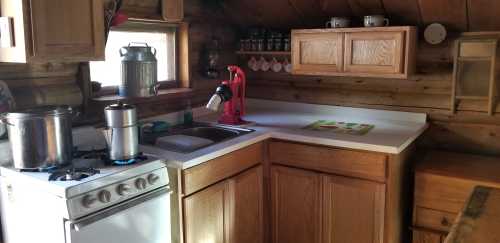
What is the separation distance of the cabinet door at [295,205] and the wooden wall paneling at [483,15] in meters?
1.28

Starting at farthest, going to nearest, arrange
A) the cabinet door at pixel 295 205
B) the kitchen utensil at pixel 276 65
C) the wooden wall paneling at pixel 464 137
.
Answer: the kitchen utensil at pixel 276 65, the wooden wall paneling at pixel 464 137, the cabinet door at pixel 295 205

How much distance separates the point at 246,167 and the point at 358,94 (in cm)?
106

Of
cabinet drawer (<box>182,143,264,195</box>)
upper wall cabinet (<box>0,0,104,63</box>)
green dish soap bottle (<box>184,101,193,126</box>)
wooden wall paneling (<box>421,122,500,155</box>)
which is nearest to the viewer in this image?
upper wall cabinet (<box>0,0,104,63</box>)

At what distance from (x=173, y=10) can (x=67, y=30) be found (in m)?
0.94

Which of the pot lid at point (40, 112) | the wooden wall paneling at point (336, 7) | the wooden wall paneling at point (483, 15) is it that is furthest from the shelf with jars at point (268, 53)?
the pot lid at point (40, 112)

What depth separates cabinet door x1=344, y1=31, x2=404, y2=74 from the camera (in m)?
2.61

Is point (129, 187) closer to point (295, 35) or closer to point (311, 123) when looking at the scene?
point (311, 123)

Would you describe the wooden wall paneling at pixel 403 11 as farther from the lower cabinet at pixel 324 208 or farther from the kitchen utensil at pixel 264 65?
the lower cabinet at pixel 324 208

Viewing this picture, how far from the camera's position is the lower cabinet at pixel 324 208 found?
2.42m

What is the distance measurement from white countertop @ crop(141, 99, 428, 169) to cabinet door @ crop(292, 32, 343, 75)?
35 centimetres

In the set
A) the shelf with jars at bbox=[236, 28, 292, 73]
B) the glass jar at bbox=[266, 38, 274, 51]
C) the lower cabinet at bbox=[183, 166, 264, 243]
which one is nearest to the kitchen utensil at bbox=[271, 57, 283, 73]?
the shelf with jars at bbox=[236, 28, 292, 73]

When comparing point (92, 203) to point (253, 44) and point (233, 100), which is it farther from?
point (253, 44)

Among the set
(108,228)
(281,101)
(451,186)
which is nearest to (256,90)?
(281,101)

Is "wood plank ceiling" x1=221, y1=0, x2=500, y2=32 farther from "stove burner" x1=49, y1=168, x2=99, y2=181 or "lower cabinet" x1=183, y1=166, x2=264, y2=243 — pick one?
"stove burner" x1=49, y1=168, x2=99, y2=181
